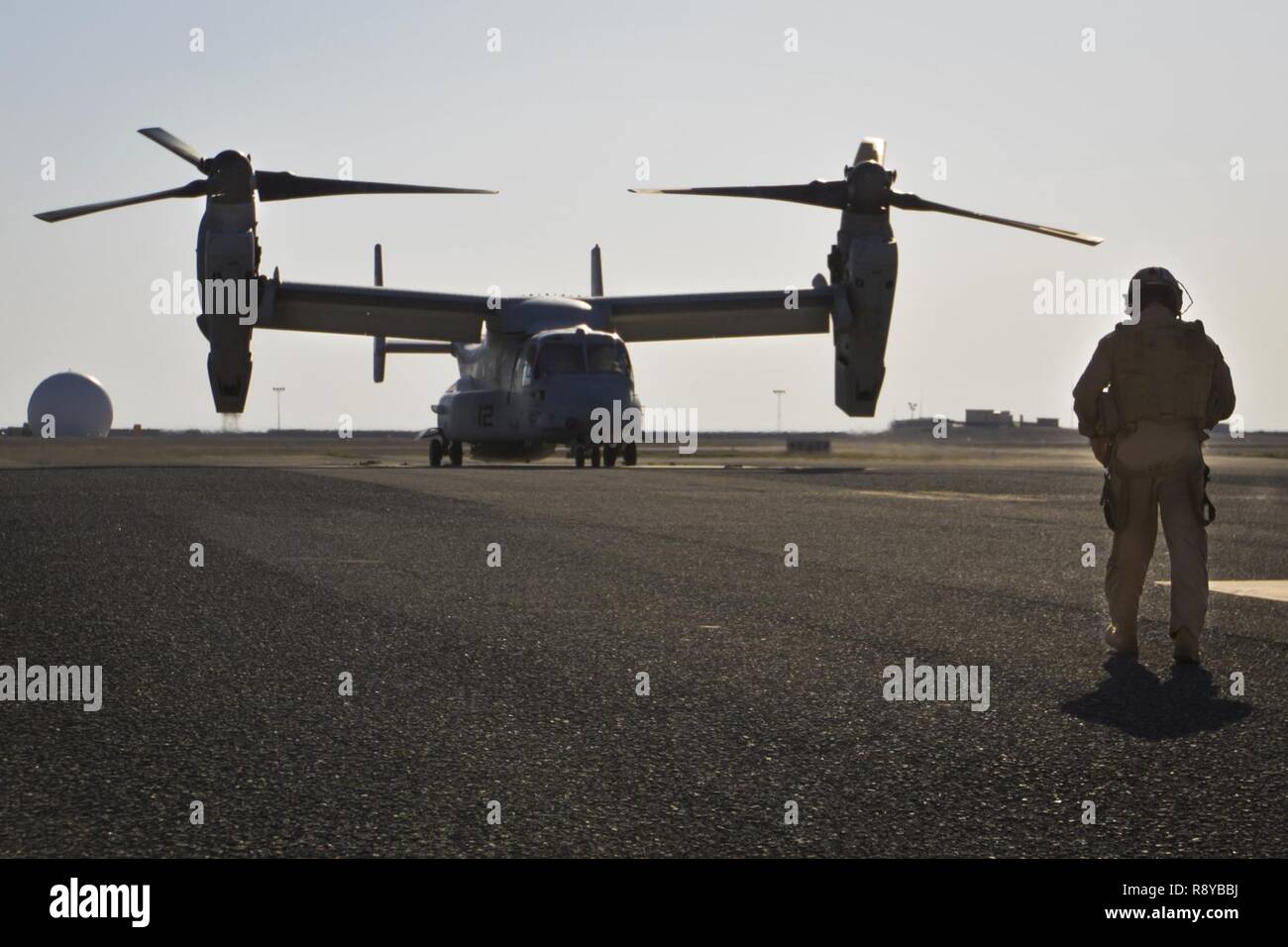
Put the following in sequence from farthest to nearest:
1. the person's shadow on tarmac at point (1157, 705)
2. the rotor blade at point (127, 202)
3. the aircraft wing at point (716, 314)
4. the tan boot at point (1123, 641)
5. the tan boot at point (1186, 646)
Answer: the aircraft wing at point (716, 314) < the rotor blade at point (127, 202) < the tan boot at point (1123, 641) < the tan boot at point (1186, 646) < the person's shadow on tarmac at point (1157, 705)

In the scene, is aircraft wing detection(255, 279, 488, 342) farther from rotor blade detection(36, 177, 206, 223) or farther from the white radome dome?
the white radome dome

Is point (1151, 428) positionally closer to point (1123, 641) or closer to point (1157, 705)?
point (1123, 641)

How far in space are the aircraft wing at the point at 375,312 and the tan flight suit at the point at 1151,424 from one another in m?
30.3

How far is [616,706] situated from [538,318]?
112 ft

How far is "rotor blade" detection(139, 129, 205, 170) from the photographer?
102 feet

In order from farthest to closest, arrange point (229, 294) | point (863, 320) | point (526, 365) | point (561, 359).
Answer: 1. point (526, 365)
2. point (561, 359)
3. point (863, 320)
4. point (229, 294)

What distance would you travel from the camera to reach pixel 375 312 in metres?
40.8

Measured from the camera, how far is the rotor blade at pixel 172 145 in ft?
102

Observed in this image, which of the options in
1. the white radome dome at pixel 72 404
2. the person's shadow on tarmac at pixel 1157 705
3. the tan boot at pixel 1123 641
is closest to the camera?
the person's shadow on tarmac at pixel 1157 705

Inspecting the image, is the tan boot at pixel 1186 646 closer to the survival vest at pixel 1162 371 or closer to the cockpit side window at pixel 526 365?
the survival vest at pixel 1162 371

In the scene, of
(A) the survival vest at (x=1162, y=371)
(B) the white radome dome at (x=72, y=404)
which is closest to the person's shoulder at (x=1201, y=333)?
(A) the survival vest at (x=1162, y=371)

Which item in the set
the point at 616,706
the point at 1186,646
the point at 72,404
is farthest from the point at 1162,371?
the point at 72,404

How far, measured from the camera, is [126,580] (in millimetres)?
11945
